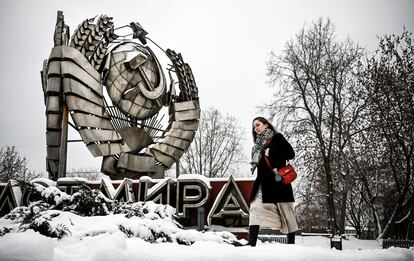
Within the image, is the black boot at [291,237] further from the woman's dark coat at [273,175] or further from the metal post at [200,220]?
the metal post at [200,220]

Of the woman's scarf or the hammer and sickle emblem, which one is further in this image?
the hammer and sickle emblem

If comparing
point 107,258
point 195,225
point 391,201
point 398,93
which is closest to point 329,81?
point 398,93

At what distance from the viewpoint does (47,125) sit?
10375mm

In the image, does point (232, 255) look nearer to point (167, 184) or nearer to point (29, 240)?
point (29, 240)

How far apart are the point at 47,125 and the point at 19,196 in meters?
2.10

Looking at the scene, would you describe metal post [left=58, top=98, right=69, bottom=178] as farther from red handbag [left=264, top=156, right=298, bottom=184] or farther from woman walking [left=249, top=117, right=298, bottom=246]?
red handbag [left=264, top=156, right=298, bottom=184]

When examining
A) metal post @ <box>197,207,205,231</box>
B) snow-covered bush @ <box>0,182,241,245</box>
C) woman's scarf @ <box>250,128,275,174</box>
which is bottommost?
metal post @ <box>197,207,205,231</box>

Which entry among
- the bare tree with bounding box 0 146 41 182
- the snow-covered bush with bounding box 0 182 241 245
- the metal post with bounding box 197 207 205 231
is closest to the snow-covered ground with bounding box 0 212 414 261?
the snow-covered bush with bounding box 0 182 241 245

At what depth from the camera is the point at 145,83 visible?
1155 centimetres

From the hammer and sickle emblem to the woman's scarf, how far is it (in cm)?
755

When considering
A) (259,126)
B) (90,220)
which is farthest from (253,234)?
(90,220)

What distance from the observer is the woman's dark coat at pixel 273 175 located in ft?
13.3

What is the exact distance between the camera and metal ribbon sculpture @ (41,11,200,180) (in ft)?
A: 33.6

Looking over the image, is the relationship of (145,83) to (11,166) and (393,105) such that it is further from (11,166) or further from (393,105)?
(11,166)
